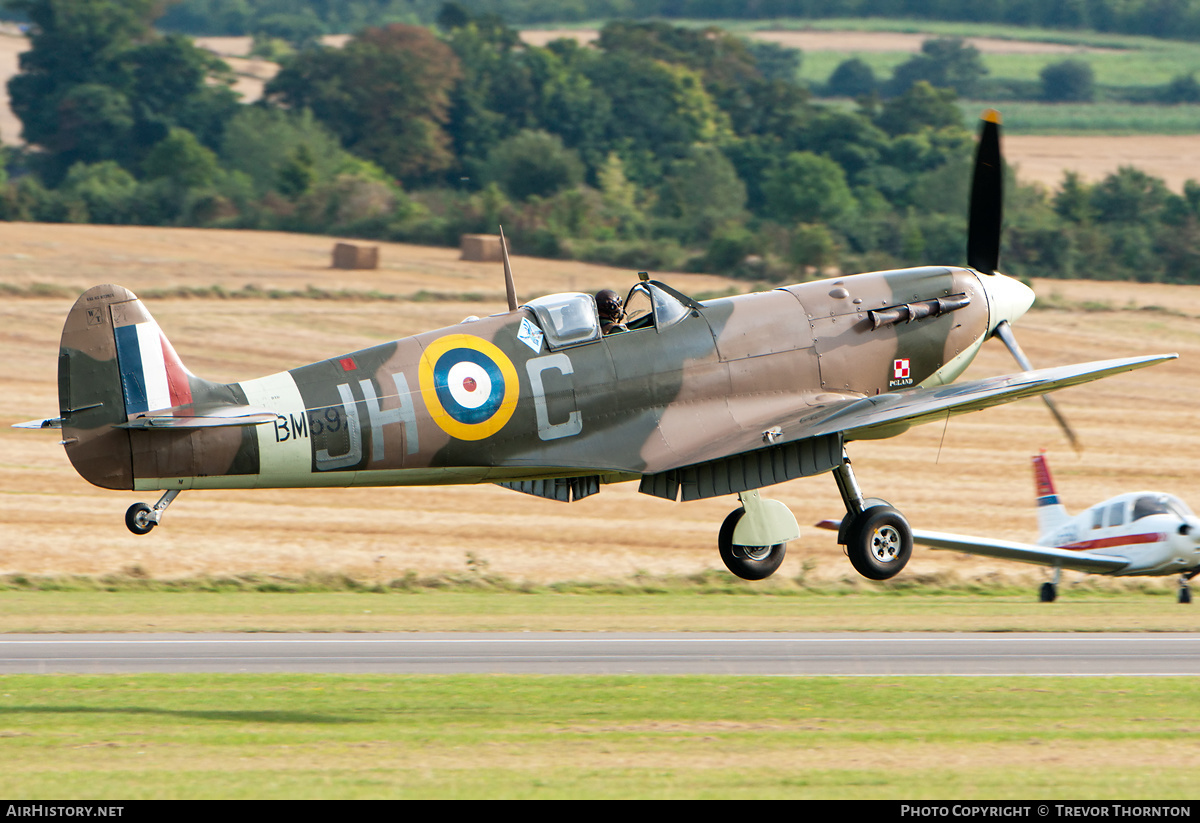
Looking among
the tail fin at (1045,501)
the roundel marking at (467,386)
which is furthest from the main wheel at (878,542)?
the tail fin at (1045,501)

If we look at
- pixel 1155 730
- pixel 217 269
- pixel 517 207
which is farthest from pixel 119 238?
pixel 1155 730

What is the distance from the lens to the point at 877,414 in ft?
49.4

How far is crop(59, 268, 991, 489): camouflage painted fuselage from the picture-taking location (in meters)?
13.4

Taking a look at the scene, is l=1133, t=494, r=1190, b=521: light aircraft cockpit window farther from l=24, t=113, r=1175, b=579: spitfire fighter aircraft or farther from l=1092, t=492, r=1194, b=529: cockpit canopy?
l=24, t=113, r=1175, b=579: spitfire fighter aircraft

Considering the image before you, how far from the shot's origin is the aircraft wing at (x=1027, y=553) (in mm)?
28484

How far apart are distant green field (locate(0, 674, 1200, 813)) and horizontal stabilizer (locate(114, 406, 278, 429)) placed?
298cm

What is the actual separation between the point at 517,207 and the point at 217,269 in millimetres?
22502

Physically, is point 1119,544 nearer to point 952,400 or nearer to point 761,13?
point 952,400

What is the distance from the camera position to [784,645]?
2252cm

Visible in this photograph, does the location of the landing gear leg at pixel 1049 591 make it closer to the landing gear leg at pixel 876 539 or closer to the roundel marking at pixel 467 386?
the landing gear leg at pixel 876 539

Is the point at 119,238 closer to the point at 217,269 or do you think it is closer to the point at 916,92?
the point at 217,269

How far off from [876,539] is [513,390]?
3.78m

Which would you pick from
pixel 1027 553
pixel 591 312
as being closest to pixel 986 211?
pixel 591 312

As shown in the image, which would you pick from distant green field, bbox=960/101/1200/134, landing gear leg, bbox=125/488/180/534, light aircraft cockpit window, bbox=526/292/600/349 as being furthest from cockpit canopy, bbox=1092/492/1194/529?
distant green field, bbox=960/101/1200/134
